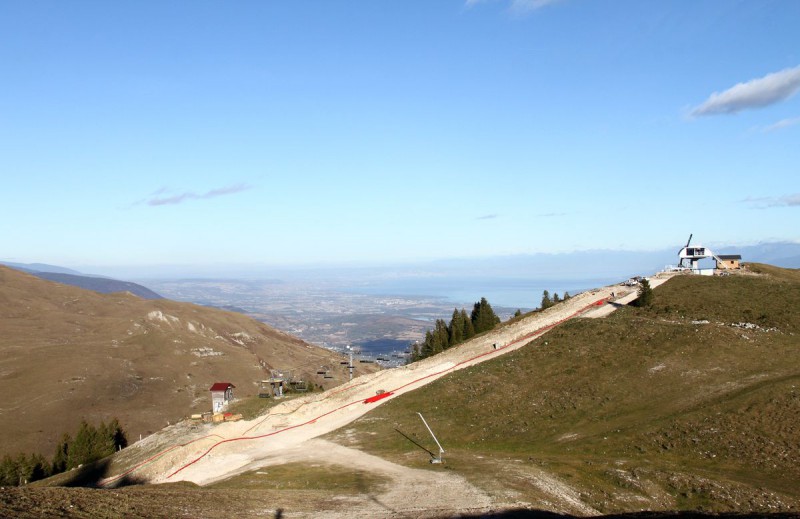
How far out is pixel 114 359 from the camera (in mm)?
121812

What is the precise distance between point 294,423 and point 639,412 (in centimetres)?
2885

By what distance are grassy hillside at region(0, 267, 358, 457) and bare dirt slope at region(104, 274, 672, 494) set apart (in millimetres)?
45938

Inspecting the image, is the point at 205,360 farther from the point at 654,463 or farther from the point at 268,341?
the point at 654,463

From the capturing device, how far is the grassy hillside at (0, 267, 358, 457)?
3713 inches

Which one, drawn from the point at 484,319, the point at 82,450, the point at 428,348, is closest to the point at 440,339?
the point at 428,348

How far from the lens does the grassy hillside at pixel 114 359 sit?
3713 inches

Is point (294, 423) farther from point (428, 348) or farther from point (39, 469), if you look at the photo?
point (428, 348)

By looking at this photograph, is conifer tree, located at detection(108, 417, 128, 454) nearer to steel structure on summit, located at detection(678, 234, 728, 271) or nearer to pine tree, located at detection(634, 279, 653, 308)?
pine tree, located at detection(634, 279, 653, 308)

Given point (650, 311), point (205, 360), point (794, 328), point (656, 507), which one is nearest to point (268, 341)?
point (205, 360)

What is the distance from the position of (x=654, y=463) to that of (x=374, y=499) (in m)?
16.8

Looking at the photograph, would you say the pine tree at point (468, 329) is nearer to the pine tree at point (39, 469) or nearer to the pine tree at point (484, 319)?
the pine tree at point (484, 319)

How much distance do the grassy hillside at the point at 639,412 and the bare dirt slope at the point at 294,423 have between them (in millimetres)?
4322

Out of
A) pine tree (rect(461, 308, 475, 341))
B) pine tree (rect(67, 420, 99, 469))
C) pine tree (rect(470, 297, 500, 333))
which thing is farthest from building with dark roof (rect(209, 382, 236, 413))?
pine tree (rect(470, 297, 500, 333))

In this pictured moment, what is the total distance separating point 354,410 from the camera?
173ft
